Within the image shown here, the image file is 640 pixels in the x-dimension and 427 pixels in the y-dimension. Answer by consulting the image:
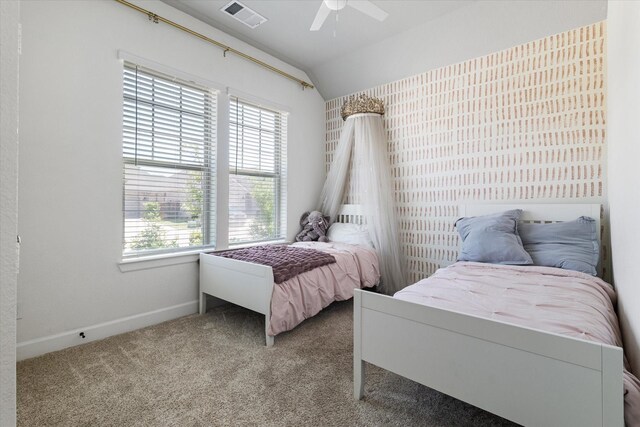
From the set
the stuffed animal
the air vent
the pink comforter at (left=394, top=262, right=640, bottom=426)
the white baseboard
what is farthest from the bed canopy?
the white baseboard

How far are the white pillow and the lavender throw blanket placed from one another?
0.75m

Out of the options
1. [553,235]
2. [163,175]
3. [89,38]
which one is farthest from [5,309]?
[553,235]

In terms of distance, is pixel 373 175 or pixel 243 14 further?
pixel 373 175

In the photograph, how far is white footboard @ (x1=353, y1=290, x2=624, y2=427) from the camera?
0.98 m

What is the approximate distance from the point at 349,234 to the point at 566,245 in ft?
6.71

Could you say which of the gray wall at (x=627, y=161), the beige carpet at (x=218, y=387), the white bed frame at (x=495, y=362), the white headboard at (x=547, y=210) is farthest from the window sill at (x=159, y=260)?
the gray wall at (x=627, y=161)

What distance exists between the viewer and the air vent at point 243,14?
2.76 meters

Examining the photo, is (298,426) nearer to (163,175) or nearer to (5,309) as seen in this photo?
(5,309)

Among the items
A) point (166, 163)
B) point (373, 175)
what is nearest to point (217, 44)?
point (166, 163)

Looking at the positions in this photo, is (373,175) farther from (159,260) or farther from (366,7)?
(159,260)

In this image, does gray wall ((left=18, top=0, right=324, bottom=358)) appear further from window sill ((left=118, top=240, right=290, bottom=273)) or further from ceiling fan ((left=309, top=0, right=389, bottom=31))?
ceiling fan ((left=309, top=0, right=389, bottom=31))

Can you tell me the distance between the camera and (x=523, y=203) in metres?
2.79

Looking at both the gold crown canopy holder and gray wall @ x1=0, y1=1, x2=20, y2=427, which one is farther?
the gold crown canopy holder

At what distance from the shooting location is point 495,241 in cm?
241
